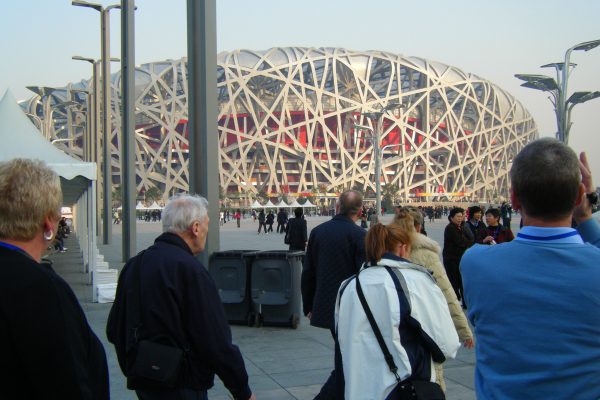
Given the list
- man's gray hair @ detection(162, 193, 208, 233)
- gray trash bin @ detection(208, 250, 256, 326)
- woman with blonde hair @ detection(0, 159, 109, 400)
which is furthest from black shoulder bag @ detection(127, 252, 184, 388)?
gray trash bin @ detection(208, 250, 256, 326)

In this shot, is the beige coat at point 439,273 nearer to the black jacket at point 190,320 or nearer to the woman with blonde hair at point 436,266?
the woman with blonde hair at point 436,266

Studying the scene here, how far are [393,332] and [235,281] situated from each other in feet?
17.7

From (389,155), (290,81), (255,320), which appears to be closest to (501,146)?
(389,155)

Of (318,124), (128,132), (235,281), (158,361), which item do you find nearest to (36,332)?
(158,361)

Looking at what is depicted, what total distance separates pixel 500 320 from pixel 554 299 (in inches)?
6.1

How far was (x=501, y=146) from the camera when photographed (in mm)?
107125

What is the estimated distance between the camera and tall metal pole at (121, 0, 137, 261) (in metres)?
13.8

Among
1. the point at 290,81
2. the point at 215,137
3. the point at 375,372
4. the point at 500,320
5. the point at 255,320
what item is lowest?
the point at 255,320

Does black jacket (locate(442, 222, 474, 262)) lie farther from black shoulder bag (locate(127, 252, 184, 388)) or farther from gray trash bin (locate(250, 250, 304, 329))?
black shoulder bag (locate(127, 252, 184, 388))

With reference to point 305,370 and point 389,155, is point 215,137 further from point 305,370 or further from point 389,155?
point 389,155

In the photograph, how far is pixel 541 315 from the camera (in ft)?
5.38

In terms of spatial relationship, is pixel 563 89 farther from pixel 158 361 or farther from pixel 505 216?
pixel 158 361

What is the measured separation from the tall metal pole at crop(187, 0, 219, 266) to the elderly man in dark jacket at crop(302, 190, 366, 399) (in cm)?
282

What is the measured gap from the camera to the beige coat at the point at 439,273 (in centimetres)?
397
